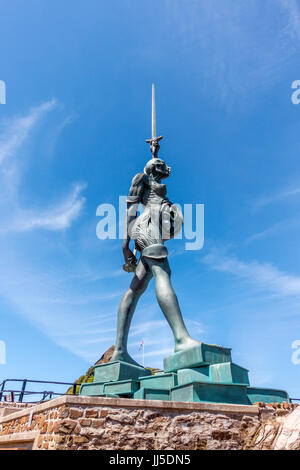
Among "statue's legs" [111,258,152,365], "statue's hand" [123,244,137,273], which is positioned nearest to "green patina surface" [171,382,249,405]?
"statue's legs" [111,258,152,365]

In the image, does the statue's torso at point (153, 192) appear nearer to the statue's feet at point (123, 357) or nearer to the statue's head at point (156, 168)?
the statue's head at point (156, 168)

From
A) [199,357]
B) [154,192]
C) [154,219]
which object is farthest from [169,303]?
[154,192]

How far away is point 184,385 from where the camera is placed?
533cm

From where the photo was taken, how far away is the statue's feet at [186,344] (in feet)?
18.7

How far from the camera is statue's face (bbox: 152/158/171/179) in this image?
7887 millimetres

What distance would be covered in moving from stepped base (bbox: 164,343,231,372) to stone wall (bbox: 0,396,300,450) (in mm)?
691

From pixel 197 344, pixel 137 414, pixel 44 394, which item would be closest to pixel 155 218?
pixel 197 344

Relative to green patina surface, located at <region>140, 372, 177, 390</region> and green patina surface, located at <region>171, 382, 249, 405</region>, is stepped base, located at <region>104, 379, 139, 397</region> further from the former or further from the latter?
green patina surface, located at <region>171, 382, 249, 405</region>

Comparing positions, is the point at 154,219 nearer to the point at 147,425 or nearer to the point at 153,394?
the point at 153,394

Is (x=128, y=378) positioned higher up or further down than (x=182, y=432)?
higher up

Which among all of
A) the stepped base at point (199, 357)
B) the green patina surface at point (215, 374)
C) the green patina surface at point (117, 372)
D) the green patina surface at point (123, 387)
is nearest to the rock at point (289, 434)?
the green patina surface at point (215, 374)
